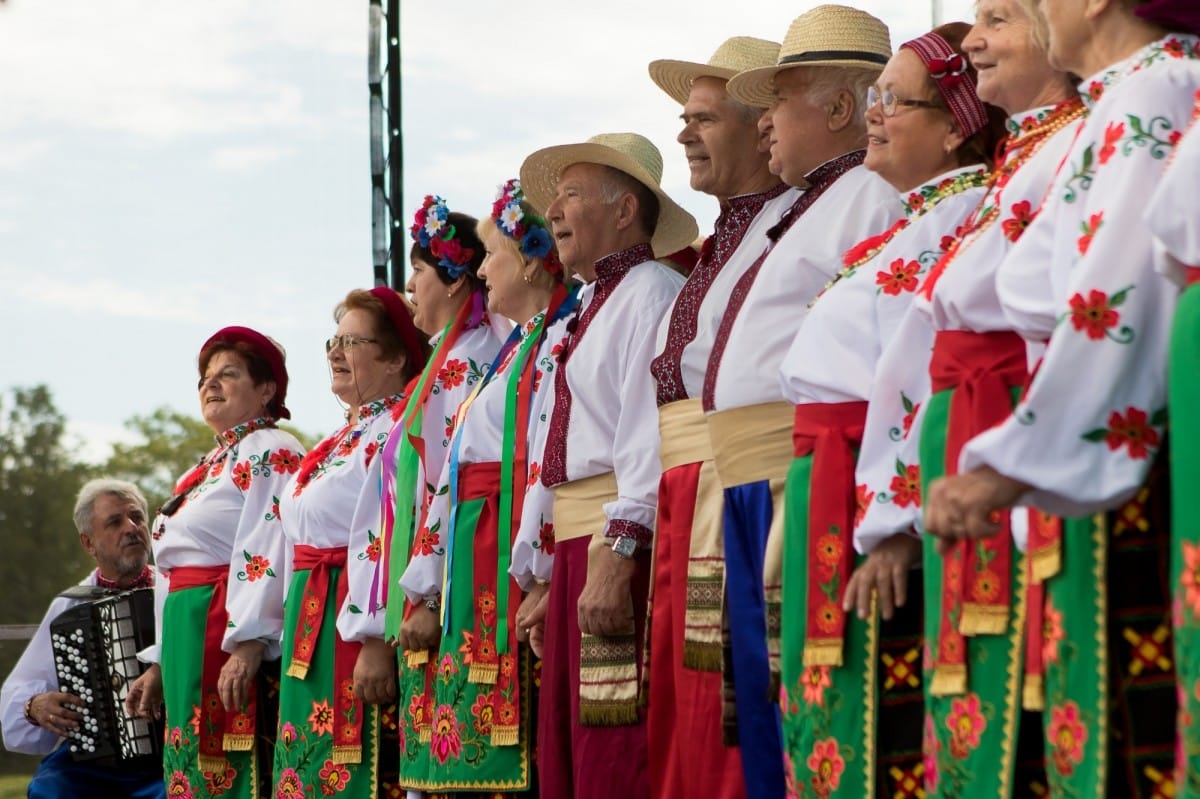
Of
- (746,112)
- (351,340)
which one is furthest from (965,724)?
(351,340)

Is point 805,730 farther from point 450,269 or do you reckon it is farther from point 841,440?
point 450,269

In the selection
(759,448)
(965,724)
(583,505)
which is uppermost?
(759,448)

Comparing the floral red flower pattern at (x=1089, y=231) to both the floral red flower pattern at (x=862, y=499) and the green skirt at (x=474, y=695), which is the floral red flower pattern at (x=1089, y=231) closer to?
the floral red flower pattern at (x=862, y=499)

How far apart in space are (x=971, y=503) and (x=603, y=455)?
207 cm

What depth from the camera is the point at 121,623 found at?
695 centimetres

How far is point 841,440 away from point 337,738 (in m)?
2.88

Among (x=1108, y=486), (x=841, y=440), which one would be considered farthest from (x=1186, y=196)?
(x=841, y=440)

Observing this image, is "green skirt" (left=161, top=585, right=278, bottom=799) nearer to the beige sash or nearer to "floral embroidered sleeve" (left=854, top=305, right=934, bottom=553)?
the beige sash

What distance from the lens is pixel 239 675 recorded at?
6.19m

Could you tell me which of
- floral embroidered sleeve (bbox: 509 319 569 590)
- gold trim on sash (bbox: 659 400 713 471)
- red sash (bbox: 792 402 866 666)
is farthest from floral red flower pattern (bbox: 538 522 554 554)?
red sash (bbox: 792 402 866 666)

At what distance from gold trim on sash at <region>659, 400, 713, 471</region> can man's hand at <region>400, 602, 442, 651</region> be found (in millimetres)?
1389

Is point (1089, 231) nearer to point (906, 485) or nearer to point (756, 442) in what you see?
point (906, 485)

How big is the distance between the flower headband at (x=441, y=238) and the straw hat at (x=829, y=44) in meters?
1.75

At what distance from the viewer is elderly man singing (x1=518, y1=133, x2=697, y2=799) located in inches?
165
